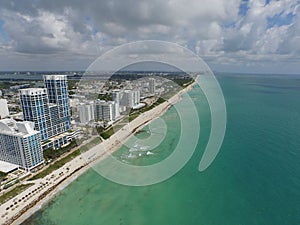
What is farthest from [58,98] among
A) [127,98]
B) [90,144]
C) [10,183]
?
[127,98]

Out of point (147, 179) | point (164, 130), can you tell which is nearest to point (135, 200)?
point (147, 179)

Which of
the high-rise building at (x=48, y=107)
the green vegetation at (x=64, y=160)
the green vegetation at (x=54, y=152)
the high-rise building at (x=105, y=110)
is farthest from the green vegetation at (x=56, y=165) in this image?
the high-rise building at (x=105, y=110)

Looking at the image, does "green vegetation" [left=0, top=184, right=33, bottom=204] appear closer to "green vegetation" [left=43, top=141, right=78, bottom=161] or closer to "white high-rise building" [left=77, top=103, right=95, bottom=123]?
"green vegetation" [left=43, top=141, right=78, bottom=161]

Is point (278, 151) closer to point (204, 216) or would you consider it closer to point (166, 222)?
point (204, 216)

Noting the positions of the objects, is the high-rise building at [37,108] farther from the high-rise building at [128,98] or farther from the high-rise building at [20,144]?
the high-rise building at [128,98]

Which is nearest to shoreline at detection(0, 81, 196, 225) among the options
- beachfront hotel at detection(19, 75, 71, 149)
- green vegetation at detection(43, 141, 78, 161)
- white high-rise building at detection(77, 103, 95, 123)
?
green vegetation at detection(43, 141, 78, 161)
